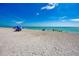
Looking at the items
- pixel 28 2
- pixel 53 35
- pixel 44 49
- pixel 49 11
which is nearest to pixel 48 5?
pixel 49 11

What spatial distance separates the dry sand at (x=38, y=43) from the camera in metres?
1.88

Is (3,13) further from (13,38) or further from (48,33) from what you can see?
(48,33)

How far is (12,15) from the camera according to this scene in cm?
193

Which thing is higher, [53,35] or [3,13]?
[3,13]

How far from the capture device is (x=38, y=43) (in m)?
1.90

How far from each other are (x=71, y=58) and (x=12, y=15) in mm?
830

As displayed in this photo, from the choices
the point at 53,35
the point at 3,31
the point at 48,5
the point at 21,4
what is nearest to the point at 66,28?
the point at 53,35

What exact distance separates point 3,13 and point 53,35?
63 centimetres

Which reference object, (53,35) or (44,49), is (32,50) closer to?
(44,49)

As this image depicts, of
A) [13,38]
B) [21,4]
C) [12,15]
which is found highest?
[21,4]

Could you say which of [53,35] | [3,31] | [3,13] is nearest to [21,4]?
[3,13]

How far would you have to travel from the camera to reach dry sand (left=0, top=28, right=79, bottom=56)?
6.15ft

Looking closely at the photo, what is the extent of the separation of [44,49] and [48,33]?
0.62ft

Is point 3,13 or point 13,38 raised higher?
point 3,13
